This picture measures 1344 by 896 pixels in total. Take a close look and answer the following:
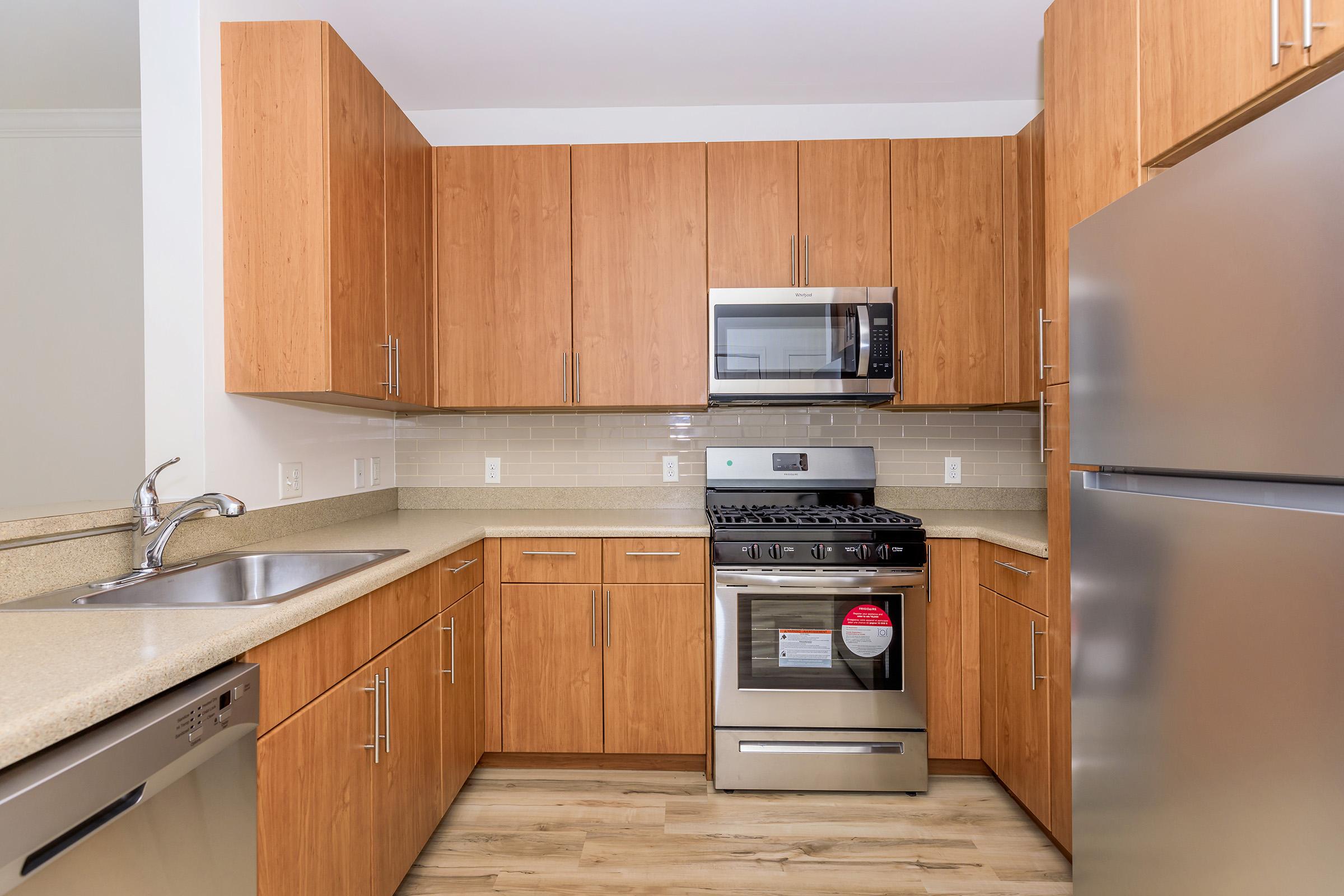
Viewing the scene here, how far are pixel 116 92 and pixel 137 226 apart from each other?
529 millimetres

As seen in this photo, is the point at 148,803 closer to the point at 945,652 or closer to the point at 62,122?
the point at 945,652

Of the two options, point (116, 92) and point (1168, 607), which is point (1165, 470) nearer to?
point (1168, 607)

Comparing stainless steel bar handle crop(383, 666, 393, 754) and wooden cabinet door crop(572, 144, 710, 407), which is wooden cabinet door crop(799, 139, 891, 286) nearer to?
wooden cabinet door crop(572, 144, 710, 407)

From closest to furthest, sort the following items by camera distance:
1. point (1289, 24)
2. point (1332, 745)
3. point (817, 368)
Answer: point (1332, 745)
point (1289, 24)
point (817, 368)

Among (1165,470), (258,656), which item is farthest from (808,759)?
(258,656)

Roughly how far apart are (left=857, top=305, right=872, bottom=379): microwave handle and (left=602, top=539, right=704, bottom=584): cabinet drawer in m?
0.91

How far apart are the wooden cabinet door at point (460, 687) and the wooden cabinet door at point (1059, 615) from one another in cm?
174

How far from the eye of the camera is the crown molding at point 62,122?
2820 millimetres

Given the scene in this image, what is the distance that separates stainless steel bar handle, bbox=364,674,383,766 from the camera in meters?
1.50

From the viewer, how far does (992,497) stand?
2842mm

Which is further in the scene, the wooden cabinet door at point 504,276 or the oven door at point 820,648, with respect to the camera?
the wooden cabinet door at point 504,276

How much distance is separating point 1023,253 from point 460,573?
2316 millimetres

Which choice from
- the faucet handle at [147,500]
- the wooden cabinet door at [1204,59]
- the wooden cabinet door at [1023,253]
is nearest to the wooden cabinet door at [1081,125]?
the wooden cabinet door at [1204,59]

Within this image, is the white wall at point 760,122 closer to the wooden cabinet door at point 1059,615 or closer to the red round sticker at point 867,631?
the wooden cabinet door at point 1059,615
